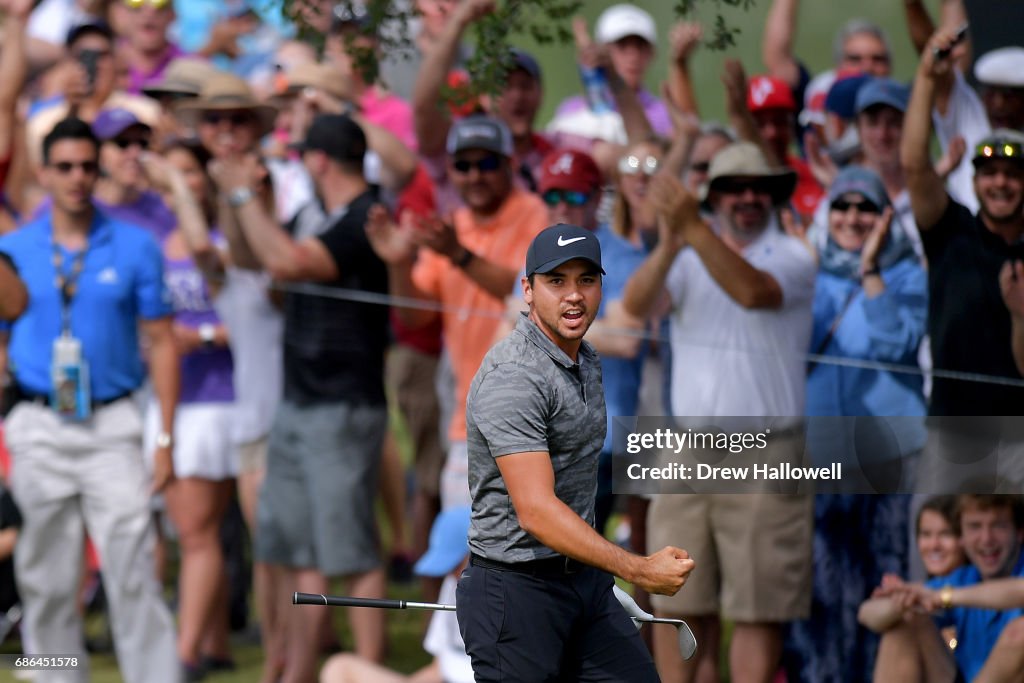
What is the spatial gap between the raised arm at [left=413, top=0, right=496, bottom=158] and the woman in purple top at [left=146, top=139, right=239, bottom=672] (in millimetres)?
1075

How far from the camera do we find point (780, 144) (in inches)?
253

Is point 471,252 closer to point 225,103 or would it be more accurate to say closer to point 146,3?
point 225,103

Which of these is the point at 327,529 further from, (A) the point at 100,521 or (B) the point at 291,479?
(A) the point at 100,521

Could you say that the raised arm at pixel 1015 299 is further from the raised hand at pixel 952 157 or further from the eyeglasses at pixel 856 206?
the eyeglasses at pixel 856 206

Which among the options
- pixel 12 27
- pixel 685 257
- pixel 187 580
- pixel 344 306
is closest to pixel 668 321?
pixel 685 257

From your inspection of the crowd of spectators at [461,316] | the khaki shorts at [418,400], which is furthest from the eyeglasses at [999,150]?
the khaki shorts at [418,400]

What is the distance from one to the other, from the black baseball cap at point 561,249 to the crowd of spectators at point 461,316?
1.74 m

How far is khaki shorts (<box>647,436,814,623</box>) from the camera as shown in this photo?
5797 millimetres

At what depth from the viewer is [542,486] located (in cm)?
398

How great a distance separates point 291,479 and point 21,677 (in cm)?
134

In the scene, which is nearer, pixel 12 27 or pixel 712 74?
pixel 712 74

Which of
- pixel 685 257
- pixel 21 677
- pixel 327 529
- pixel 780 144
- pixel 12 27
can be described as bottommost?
pixel 21 677

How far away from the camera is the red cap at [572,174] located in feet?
21.3

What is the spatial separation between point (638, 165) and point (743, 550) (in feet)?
5.11
